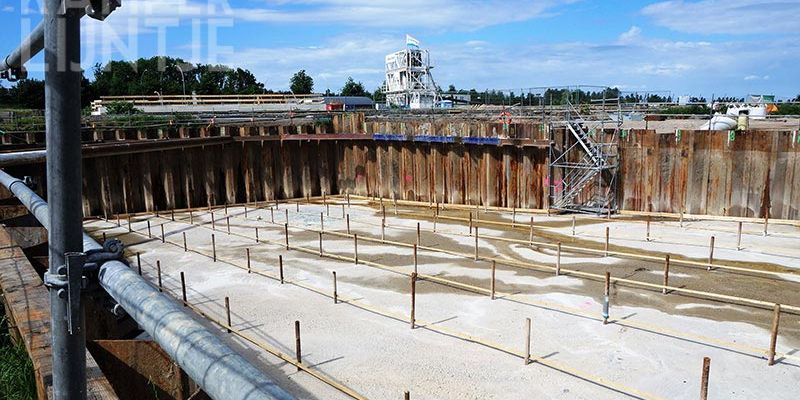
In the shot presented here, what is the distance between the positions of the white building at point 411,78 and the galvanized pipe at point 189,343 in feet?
199

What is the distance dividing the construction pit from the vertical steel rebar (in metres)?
6.07

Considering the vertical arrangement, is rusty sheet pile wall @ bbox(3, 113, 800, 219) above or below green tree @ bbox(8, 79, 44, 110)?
below

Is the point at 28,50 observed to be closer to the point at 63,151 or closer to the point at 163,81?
the point at 63,151

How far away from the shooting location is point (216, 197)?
29812 mm

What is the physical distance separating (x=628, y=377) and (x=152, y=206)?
76.3 ft

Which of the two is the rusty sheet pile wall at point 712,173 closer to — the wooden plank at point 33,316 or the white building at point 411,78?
the wooden plank at point 33,316

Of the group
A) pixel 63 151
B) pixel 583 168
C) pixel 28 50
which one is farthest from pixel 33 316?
pixel 583 168

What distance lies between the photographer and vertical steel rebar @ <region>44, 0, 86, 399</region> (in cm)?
235

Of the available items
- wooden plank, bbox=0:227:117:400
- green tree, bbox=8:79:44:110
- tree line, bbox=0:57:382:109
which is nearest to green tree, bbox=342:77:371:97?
tree line, bbox=0:57:382:109

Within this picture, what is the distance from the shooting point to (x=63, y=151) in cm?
241

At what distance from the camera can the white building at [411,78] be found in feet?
213

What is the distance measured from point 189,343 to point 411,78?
6718 centimetres

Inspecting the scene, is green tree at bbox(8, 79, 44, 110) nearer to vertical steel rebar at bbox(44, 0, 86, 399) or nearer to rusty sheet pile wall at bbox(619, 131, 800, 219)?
rusty sheet pile wall at bbox(619, 131, 800, 219)

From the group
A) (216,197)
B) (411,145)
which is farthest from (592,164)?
(216,197)
